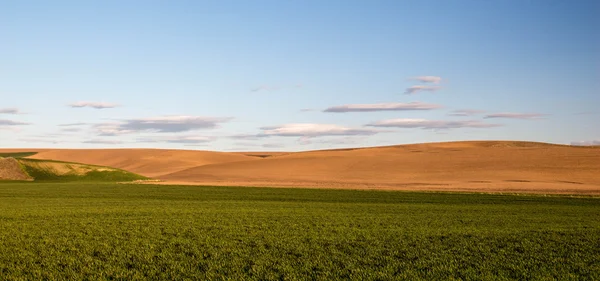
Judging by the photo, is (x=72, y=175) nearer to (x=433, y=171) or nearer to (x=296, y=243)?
(x=433, y=171)

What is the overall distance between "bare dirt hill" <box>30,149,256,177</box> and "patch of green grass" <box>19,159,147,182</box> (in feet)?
128

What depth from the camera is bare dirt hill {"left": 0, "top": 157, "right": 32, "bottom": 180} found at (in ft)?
252

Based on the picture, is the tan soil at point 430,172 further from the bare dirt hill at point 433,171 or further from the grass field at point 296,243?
the grass field at point 296,243

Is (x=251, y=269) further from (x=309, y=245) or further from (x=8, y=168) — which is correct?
(x=8, y=168)

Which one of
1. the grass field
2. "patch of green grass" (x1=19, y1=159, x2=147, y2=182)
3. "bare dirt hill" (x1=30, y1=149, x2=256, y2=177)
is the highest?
"bare dirt hill" (x1=30, y1=149, x2=256, y2=177)

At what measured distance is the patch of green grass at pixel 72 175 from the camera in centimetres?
7950

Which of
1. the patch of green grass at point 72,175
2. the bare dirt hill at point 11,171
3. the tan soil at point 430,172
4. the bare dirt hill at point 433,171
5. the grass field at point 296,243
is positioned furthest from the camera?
the patch of green grass at point 72,175

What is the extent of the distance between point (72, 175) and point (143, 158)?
62.5 metres

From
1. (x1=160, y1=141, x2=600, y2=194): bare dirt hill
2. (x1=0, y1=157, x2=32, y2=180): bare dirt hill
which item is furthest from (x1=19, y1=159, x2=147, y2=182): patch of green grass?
(x1=160, y1=141, x2=600, y2=194): bare dirt hill

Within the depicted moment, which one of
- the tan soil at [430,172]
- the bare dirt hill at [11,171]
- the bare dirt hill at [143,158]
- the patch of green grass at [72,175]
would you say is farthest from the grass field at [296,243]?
the bare dirt hill at [143,158]

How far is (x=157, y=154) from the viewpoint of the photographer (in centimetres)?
15075

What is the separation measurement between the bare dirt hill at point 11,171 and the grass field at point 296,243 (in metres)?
48.4

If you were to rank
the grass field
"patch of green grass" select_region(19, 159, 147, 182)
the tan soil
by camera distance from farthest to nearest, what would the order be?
1. "patch of green grass" select_region(19, 159, 147, 182)
2. the tan soil
3. the grass field

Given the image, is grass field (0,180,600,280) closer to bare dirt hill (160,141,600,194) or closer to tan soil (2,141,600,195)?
tan soil (2,141,600,195)
